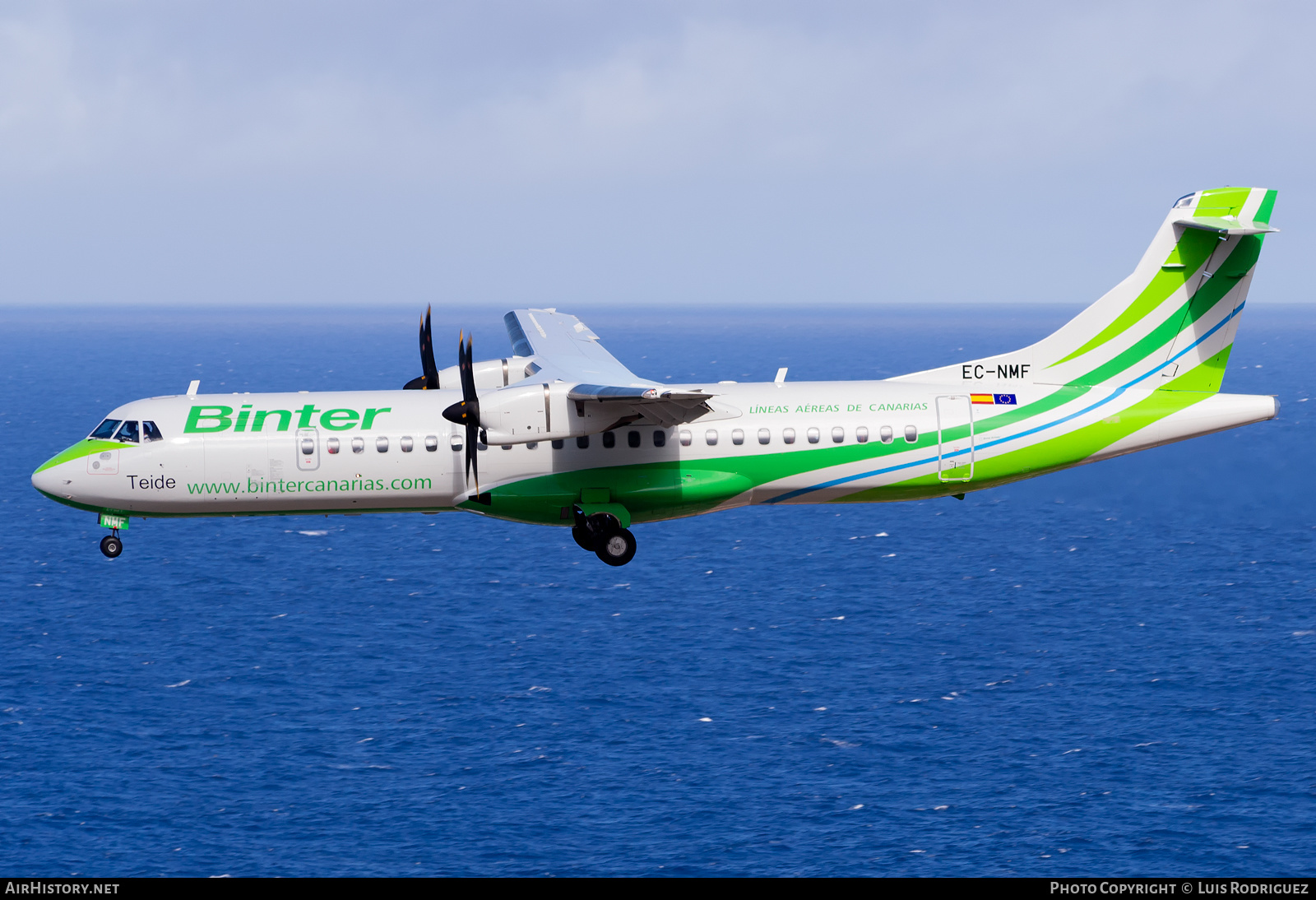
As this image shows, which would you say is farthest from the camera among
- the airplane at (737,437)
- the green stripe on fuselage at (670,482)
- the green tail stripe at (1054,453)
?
the green tail stripe at (1054,453)

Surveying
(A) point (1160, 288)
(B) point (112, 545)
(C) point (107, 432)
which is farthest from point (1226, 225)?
(B) point (112, 545)

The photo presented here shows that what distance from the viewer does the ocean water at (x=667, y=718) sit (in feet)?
222

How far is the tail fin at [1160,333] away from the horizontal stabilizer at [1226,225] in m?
0.67

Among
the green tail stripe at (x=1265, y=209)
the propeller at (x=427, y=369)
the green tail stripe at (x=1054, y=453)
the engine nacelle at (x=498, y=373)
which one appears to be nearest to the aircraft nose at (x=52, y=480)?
the propeller at (x=427, y=369)

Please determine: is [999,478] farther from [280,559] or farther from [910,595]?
[280,559]

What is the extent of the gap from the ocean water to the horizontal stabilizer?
51.9ft

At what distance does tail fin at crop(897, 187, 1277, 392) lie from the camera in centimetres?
4344

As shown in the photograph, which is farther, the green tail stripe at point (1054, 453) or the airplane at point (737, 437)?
the green tail stripe at point (1054, 453)

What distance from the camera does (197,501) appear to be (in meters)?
40.8

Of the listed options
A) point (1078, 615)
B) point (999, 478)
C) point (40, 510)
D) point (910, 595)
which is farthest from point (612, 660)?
point (40, 510)

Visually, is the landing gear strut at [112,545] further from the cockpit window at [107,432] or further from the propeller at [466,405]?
the propeller at [466,405]

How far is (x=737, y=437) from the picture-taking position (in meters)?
41.1

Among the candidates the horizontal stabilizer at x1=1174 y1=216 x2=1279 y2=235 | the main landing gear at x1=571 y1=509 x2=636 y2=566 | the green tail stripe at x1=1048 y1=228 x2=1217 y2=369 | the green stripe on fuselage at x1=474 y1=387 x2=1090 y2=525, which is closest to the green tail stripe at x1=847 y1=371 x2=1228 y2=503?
the green stripe on fuselage at x1=474 y1=387 x2=1090 y2=525

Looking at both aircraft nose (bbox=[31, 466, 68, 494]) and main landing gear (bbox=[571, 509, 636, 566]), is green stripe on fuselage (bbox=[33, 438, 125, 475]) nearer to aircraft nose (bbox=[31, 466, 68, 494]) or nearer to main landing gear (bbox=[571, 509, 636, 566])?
aircraft nose (bbox=[31, 466, 68, 494])
